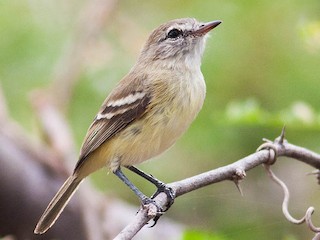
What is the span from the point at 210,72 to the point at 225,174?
8.95ft

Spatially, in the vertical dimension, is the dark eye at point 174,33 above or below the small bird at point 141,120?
above

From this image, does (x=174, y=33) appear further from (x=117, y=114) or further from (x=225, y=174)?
(x=225, y=174)

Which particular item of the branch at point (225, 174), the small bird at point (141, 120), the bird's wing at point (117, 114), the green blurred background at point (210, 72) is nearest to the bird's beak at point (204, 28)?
the small bird at point (141, 120)

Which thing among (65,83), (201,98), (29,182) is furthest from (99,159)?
(65,83)

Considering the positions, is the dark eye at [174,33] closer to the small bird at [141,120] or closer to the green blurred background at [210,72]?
the small bird at [141,120]

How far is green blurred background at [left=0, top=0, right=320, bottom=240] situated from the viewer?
5.88 m

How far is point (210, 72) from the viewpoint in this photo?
19.6 feet

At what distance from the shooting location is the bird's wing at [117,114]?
4.28m

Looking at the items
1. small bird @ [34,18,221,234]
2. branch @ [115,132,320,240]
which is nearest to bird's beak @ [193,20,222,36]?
small bird @ [34,18,221,234]

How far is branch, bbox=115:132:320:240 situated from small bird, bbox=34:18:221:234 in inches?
16.2

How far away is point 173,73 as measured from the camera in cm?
451

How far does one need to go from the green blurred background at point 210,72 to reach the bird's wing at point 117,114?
138cm

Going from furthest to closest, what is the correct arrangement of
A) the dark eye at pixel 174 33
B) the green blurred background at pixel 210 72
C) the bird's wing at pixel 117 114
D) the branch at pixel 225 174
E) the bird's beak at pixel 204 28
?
the green blurred background at pixel 210 72 < the dark eye at pixel 174 33 < the bird's beak at pixel 204 28 < the bird's wing at pixel 117 114 < the branch at pixel 225 174

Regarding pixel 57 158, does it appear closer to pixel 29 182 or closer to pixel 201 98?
pixel 29 182
